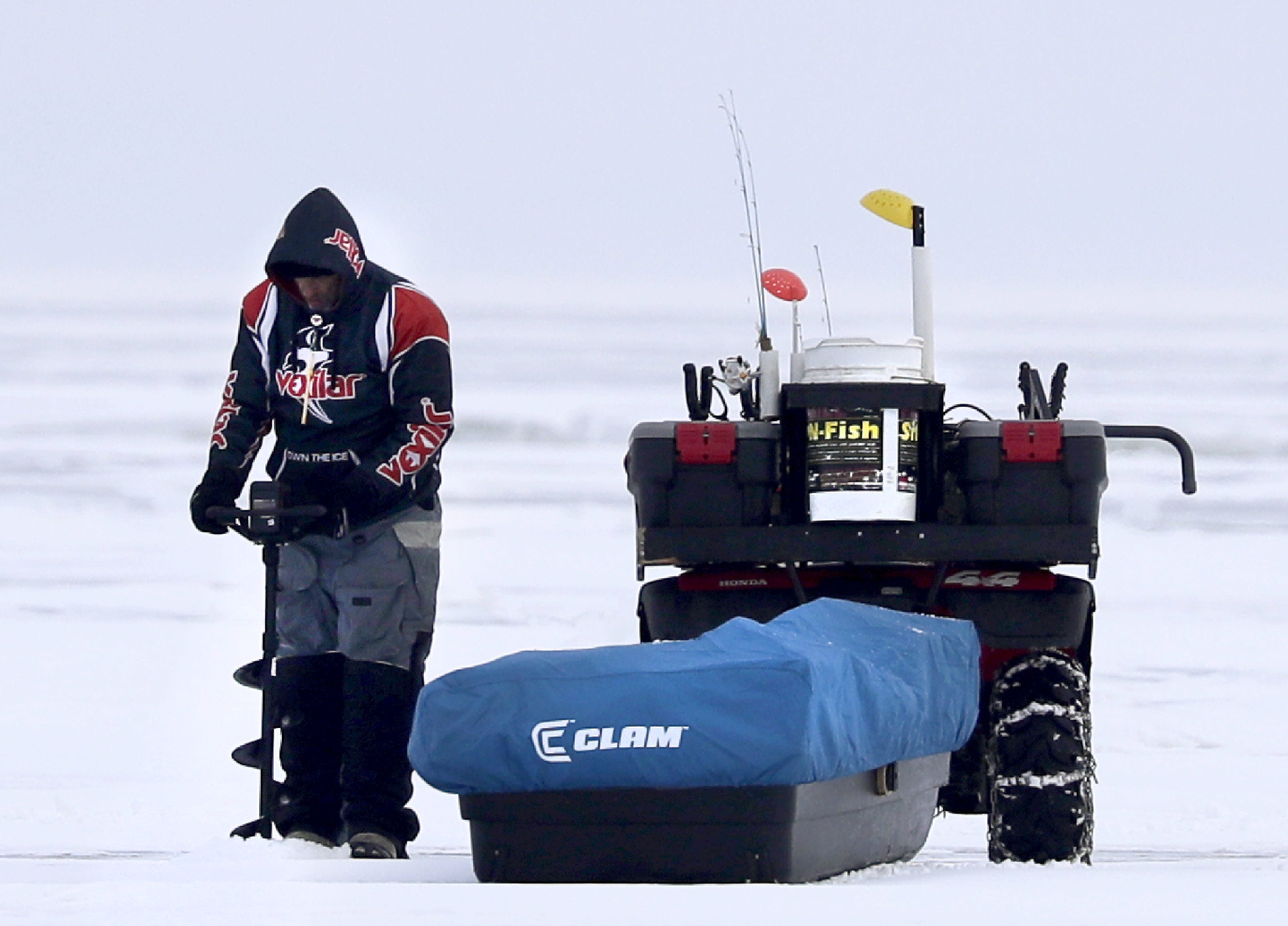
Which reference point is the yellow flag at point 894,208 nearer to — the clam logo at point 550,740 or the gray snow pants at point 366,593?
the gray snow pants at point 366,593

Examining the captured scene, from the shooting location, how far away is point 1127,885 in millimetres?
4062

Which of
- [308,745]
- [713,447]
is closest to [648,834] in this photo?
[713,447]

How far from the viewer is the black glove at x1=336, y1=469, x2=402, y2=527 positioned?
533 cm

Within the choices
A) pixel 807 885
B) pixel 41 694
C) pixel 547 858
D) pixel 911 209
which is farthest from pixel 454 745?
pixel 41 694

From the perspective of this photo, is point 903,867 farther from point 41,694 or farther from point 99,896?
point 41,694

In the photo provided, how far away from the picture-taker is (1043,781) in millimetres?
5102

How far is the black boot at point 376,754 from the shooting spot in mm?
5352

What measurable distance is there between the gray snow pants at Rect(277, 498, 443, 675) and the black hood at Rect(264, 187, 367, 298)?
0.60 meters

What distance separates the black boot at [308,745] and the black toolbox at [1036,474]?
1571 millimetres

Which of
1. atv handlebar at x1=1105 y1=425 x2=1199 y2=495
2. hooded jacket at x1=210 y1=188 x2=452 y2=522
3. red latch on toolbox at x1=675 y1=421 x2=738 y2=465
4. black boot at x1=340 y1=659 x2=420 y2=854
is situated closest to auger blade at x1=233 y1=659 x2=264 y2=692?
black boot at x1=340 y1=659 x2=420 y2=854

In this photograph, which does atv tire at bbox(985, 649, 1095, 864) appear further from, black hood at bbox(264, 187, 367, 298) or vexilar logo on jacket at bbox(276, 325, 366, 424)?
black hood at bbox(264, 187, 367, 298)

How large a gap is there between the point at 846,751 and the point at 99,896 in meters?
1.35

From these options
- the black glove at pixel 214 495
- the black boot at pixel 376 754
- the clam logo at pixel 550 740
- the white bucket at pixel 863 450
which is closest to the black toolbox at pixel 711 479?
the white bucket at pixel 863 450

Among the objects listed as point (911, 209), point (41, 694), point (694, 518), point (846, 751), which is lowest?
point (41, 694)
